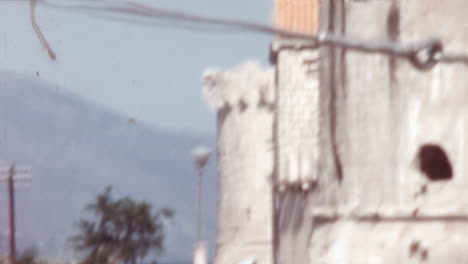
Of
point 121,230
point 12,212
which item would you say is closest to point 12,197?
point 12,212

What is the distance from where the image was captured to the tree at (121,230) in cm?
3244

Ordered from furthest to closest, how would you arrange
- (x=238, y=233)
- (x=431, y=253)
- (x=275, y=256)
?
(x=238, y=233) < (x=275, y=256) < (x=431, y=253)

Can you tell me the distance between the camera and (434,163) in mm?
5641

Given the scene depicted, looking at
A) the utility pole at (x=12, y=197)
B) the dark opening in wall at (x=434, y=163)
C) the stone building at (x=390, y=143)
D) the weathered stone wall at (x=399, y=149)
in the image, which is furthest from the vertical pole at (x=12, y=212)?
the dark opening in wall at (x=434, y=163)

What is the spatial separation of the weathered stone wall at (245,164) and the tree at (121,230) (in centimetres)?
1108

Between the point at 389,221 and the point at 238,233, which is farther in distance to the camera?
the point at 238,233

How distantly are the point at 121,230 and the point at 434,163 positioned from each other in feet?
90.9

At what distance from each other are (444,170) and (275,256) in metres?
8.35

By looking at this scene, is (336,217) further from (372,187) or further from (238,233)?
(238,233)

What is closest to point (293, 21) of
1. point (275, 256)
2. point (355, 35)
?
point (275, 256)

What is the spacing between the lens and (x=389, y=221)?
5492 millimetres

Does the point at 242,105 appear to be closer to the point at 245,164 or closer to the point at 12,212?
the point at 245,164

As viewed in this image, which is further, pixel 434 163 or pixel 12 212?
pixel 12 212

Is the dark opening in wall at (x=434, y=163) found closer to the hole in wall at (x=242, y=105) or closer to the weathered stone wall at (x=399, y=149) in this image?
the weathered stone wall at (x=399, y=149)
